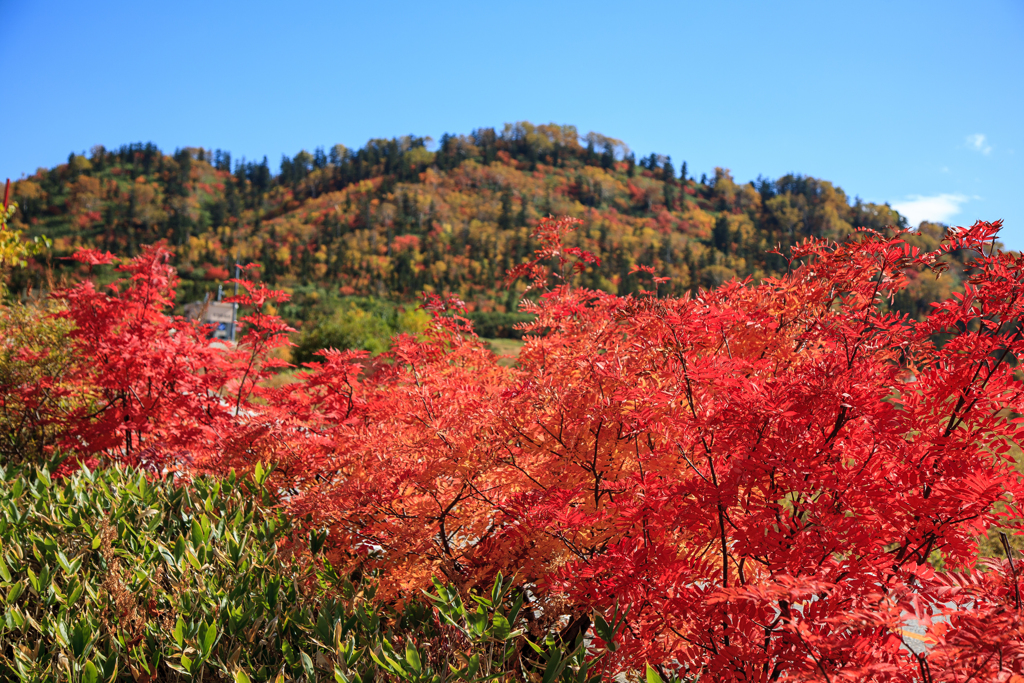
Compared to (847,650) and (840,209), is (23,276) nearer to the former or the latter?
(847,650)

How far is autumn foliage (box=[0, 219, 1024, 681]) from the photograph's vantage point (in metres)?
1.66

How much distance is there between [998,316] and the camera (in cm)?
194

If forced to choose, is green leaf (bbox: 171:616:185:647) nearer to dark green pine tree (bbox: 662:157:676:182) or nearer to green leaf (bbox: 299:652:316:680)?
green leaf (bbox: 299:652:316:680)

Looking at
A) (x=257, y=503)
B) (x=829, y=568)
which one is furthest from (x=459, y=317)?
(x=829, y=568)

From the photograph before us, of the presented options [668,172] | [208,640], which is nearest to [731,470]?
[208,640]

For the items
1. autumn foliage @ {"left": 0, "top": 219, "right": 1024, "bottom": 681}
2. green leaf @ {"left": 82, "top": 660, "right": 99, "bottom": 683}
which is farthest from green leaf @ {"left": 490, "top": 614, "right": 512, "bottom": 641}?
green leaf @ {"left": 82, "top": 660, "right": 99, "bottom": 683}

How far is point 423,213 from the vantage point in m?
73.8

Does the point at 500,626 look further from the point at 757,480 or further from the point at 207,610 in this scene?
the point at 207,610

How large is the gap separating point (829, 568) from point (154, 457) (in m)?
4.99

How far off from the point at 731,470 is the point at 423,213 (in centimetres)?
7511

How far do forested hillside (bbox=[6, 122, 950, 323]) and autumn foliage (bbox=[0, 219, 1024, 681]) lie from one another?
3681cm

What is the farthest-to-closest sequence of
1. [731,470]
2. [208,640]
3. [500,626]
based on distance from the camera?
[208,640] < [500,626] < [731,470]

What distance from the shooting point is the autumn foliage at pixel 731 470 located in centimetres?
166

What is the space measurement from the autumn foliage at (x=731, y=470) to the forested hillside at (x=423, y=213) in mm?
36808
